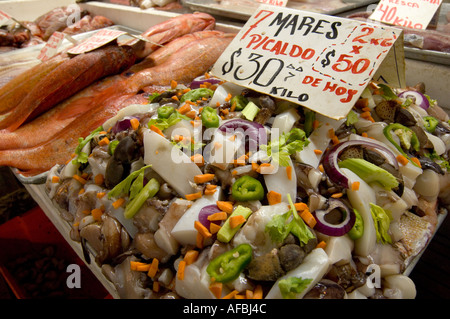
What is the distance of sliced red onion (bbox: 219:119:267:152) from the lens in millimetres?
1417

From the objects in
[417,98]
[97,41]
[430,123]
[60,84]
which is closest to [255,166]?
[430,123]

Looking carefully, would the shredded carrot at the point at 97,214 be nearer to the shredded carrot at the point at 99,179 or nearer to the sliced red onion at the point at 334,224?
the shredded carrot at the point at 99,179

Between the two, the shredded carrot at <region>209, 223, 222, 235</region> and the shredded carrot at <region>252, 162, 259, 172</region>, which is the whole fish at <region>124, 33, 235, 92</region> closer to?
the shredded carrot at <region>252, 162, 259, 172</region>

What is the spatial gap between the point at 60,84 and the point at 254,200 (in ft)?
7.19

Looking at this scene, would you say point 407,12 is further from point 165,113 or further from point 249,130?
point 165,113

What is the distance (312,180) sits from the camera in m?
1.34

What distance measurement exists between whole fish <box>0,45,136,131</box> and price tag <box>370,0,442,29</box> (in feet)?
8.21

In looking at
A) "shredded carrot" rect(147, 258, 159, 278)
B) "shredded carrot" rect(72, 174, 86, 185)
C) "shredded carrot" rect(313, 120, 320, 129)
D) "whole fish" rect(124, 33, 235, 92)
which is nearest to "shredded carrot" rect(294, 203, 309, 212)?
"shredded carrot" rect(313, 120, 320, 129)

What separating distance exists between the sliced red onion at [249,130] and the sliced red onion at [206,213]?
314 mm

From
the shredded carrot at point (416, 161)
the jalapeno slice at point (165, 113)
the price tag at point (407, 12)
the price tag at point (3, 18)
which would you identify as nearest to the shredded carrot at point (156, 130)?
the jalapeno slice at point (165, 113)

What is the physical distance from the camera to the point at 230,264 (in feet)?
3.64

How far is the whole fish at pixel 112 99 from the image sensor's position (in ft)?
7.66
